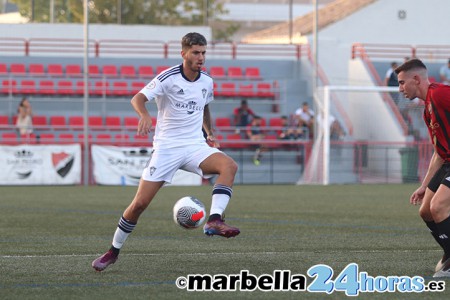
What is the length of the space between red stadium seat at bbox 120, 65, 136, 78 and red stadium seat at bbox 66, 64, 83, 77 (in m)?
1.54

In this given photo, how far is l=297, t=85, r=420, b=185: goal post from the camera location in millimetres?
29344

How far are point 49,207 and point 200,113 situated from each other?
29.6ft

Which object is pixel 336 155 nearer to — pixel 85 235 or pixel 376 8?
pixel 376 8

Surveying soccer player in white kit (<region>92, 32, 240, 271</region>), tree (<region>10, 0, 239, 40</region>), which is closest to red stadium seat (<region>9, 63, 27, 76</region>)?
tree (<region>10, 0, 239, 40</region>)

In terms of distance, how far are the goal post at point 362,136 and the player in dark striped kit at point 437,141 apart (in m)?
20.3

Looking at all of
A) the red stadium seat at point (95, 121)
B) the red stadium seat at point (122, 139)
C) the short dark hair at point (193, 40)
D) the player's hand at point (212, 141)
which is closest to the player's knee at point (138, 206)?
the player's hand at point (212, 141)

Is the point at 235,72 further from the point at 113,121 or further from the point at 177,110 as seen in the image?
the point at 177,110

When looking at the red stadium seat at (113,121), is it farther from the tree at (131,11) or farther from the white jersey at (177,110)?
the white jersey at (177,110)

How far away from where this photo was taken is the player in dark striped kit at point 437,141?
801 cm

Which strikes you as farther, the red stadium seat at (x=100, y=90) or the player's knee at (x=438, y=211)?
the red stadium seat at (x=100, y=90)

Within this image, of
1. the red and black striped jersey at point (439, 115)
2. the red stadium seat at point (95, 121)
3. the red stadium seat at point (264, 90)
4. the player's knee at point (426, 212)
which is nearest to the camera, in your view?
the red and black striped jersey at point (439, 115)

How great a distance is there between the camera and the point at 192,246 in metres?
10.8

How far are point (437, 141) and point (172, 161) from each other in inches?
93.1

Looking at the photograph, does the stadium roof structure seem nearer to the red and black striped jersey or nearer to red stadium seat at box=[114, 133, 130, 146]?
red stadium seat at box=[114, 133, 130, 146]
